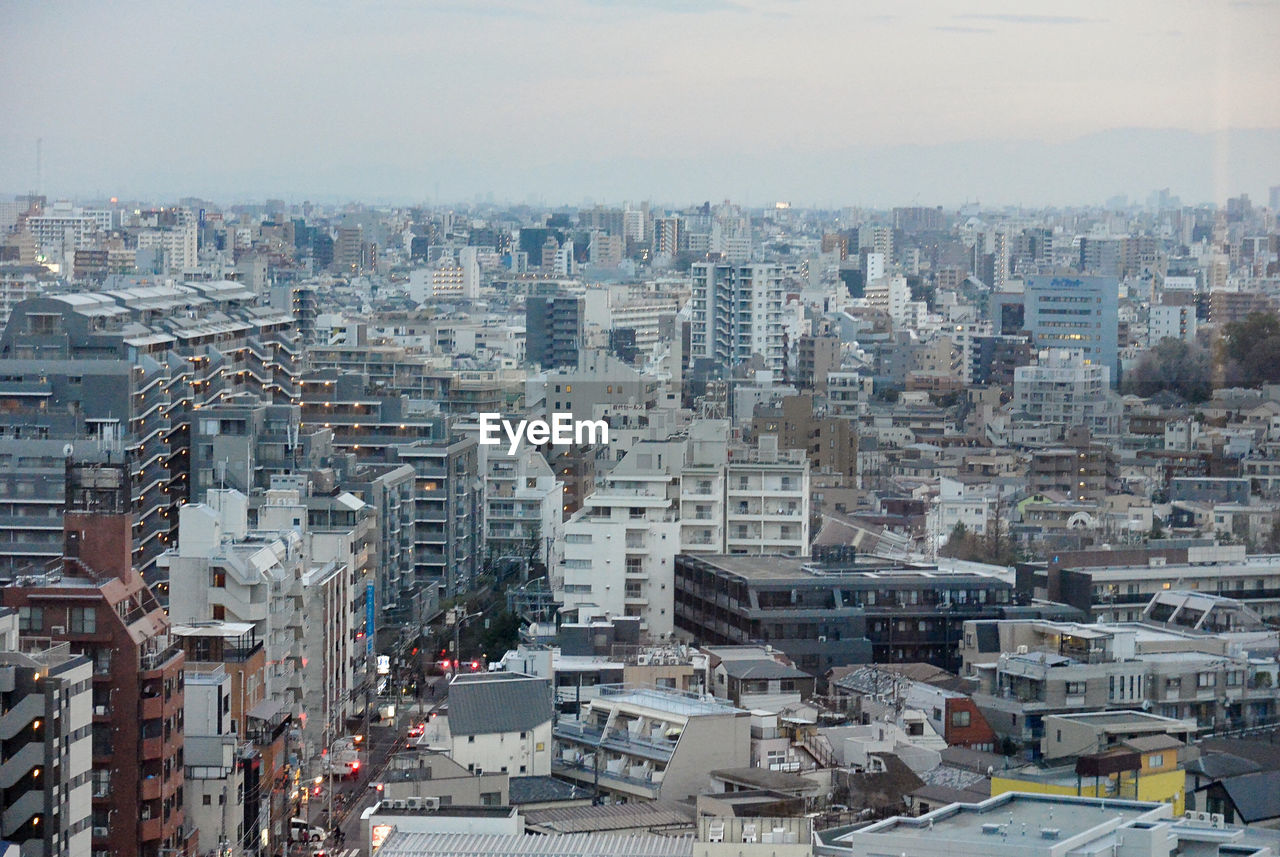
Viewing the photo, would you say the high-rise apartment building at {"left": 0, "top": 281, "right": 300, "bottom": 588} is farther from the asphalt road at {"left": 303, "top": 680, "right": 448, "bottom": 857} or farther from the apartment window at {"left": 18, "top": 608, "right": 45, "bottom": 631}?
the apartment window at {"left": 18, "top": 608, "right": 45, "bottom": 631}

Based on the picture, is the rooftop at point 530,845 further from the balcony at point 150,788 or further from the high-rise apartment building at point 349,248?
the high-rise apartment building at point 349,248

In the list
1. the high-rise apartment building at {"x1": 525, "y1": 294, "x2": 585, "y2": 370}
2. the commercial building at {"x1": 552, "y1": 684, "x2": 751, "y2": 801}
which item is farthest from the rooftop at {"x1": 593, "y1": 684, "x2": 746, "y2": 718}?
the high-rise apartment building at {"x1": 525, "y1": 294, "x2": 585, "y2": 370}

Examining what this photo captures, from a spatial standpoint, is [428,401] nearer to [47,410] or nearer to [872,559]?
[47,410]

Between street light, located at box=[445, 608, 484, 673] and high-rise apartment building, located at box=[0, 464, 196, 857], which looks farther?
street light, located at box=[445, 608, 484, 673]

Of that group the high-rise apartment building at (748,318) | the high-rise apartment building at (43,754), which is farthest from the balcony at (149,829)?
the high-rise apartment building at (748,318)

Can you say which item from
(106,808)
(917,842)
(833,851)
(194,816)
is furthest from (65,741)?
(917,842)

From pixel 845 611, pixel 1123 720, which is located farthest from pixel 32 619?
pixel 845 611
